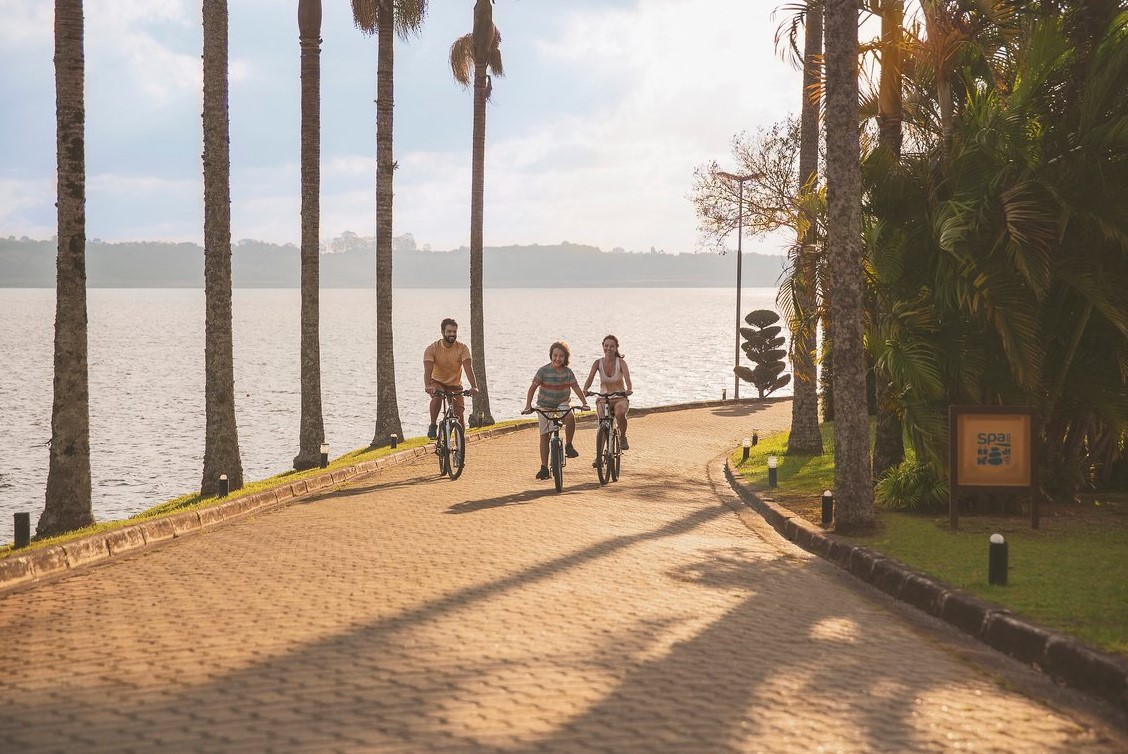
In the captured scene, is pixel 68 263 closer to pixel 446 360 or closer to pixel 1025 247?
pixel 446 360

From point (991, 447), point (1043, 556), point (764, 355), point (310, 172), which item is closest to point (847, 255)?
point (991, 447)

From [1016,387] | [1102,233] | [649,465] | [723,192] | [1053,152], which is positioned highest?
[723,192]

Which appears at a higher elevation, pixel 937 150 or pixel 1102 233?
pixel 937 150

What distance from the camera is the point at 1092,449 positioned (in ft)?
47.5

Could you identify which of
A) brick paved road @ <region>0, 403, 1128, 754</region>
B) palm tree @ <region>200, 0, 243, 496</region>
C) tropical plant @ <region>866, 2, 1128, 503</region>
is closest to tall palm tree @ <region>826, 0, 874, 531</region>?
brick paved road @ <region>0, 403, 1128, 754</region>

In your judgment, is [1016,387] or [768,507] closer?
[1016,387]

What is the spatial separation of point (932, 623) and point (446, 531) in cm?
476

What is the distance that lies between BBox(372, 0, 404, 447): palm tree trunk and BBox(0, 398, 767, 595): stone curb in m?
7.51

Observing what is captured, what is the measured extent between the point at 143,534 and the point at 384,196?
1550cm

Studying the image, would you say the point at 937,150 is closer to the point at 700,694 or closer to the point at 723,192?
the point at 700,694

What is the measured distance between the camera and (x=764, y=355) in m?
54.7

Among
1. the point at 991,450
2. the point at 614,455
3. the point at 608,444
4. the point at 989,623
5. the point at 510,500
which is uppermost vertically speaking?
the point at 991,450

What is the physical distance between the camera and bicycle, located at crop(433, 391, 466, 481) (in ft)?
52.7

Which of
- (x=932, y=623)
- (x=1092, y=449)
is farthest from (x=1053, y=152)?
(x=932, y=623)
